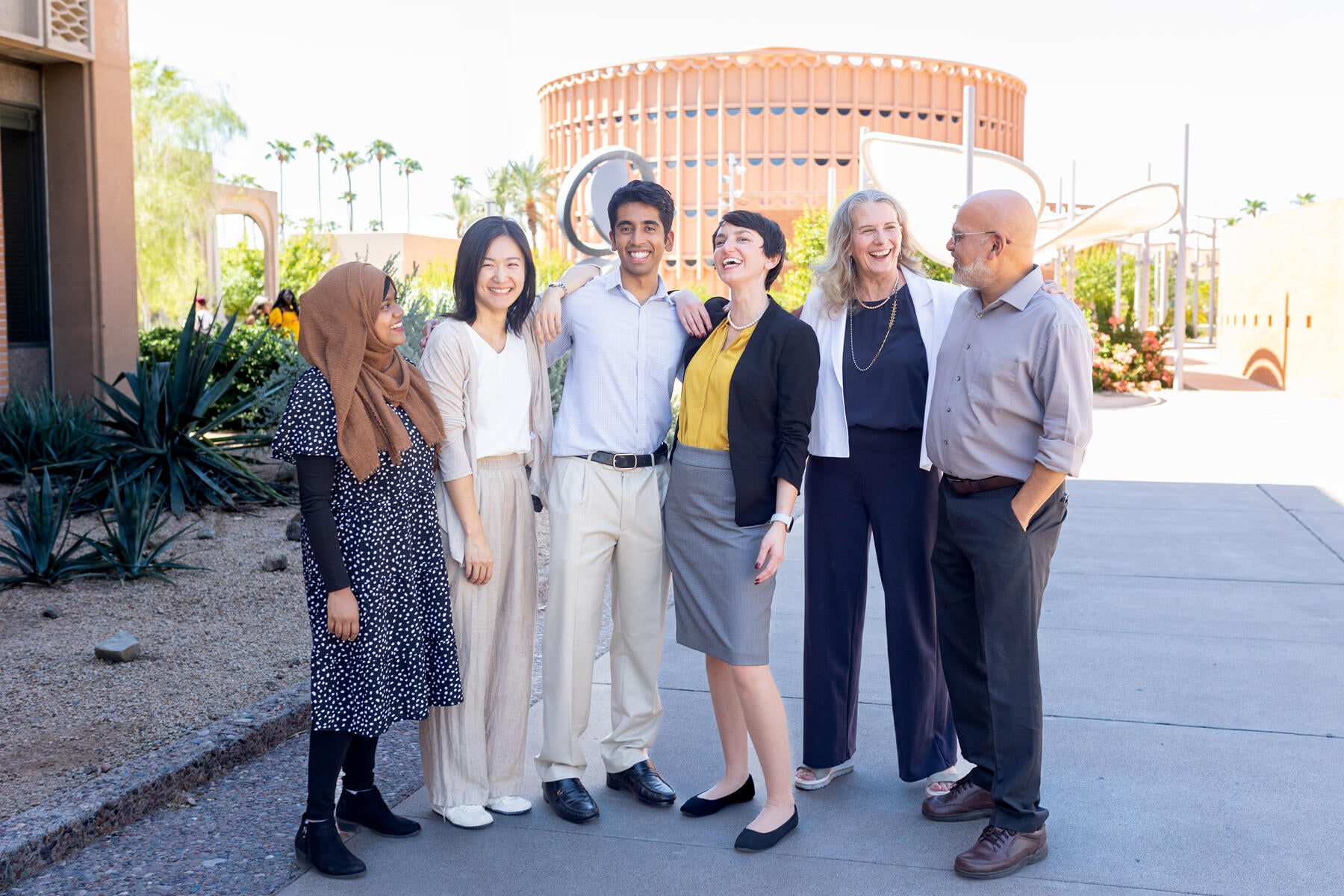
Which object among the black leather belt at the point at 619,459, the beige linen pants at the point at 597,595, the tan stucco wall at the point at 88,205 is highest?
the tan stucco wall at the point at 88,205

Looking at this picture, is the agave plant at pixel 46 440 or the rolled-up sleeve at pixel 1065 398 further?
the agave plant at pixel 46 440

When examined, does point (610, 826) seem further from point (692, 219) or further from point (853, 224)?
point (692, 219)

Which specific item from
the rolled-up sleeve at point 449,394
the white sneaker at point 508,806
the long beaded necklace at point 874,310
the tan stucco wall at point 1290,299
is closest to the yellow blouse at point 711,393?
the long beaded necklace at point 874,310

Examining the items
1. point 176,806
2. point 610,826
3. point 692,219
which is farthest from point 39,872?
point 692,219

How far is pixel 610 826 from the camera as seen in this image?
3672mm

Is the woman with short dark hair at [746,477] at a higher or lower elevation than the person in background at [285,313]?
lower

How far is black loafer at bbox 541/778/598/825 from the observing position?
12.1ft

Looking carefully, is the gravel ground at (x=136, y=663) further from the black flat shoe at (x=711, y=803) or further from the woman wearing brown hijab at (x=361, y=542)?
the black flat shoe at (x=711, y=803)

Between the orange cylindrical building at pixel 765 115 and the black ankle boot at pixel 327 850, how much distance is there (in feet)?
235

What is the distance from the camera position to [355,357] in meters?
3.23

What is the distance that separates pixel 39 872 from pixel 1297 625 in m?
5.69

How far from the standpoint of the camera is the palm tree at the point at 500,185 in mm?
76438

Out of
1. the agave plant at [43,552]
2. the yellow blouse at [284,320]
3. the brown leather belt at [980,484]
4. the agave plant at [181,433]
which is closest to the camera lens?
the brown leather belt at [980,484]

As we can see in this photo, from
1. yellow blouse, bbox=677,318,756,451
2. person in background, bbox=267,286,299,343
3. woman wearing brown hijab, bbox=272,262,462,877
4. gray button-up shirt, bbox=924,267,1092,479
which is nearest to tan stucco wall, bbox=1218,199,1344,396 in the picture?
person in background, bbox=267,286,299,343
